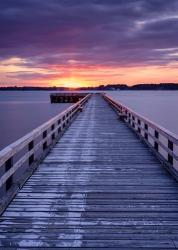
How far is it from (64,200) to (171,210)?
176 centimetres

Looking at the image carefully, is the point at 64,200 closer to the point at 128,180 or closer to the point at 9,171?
the point at 9,171

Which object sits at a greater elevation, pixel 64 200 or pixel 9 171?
pixel 9 171

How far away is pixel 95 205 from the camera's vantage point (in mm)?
6340

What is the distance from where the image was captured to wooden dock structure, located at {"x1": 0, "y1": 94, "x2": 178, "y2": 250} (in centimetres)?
495

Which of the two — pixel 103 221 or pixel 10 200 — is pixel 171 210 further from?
pixel 10 200

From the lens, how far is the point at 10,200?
642cm

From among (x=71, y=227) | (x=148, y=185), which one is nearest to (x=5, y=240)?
(x=71, y=227)

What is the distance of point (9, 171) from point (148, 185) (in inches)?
107

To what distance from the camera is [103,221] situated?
557 centimetres

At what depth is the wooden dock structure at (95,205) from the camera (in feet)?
16.2

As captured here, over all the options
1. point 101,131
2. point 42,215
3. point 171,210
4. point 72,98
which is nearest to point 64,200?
point 42,215

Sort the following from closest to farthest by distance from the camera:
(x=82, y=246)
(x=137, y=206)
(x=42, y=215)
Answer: (x=82, y=246) < (x=42, y=215) < (x=137, y=206)

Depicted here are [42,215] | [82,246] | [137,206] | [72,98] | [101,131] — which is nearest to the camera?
[82,246]

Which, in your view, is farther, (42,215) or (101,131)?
(101,131)
